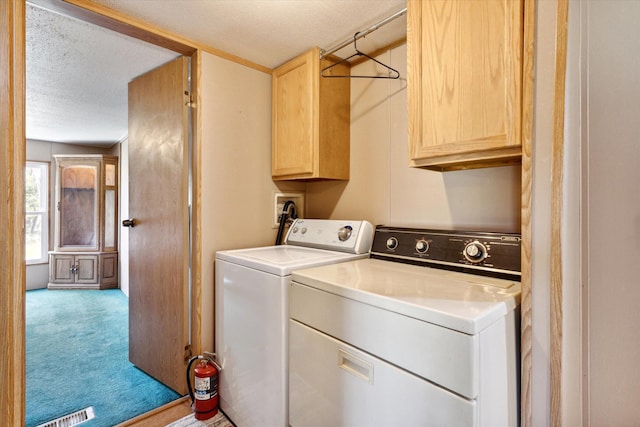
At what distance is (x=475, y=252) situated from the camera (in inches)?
52.7

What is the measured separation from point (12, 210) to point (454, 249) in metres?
1.87

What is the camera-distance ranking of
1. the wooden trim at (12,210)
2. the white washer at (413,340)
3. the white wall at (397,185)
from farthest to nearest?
the white wall at (397,185) → the wooden trim at (12,210) → the white washer at (413,340)

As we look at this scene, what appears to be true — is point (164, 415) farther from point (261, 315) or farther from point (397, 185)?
point (397, 185)

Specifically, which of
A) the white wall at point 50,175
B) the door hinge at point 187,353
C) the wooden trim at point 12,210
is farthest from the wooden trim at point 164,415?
the white wall at point 50,175

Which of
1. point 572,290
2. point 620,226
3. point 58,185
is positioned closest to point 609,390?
point 572,290

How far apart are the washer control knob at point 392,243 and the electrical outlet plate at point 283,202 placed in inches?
36.0

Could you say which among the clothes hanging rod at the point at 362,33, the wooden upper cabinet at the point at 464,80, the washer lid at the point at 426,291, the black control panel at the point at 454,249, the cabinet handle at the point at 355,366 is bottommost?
the cabinet handle at the point at 355,366

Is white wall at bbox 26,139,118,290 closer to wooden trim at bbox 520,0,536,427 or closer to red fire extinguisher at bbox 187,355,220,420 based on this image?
red fire extinguisher at bbox 187,355,220,420

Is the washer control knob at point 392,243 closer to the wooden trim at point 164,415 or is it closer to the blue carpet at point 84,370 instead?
the wooden trim at point 164,415

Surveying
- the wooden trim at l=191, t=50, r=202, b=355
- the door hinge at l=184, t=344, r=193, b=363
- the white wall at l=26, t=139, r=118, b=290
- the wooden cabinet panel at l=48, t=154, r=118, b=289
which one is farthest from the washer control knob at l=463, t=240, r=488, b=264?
the white wall at l=26, t=139, r=118, b=290

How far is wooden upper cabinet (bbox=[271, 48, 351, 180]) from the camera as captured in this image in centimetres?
193

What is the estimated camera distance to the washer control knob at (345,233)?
5.99ft

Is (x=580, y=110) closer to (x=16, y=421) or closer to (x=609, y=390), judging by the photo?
(x=609, y=390)

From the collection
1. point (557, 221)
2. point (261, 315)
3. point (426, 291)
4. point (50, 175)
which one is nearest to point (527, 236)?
point (557, 221)
